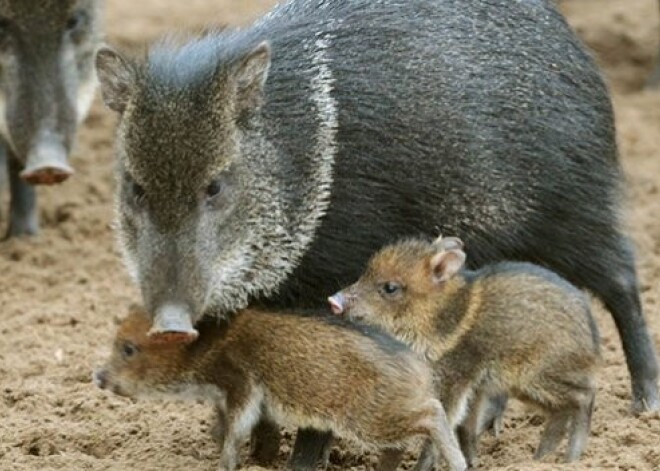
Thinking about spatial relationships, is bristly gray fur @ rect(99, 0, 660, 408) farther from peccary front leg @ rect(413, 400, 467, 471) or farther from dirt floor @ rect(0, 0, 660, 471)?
peccary front leg @ rect(413, 400, 467, 471)

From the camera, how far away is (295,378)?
17.7 ft

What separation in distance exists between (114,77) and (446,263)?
3.89ft

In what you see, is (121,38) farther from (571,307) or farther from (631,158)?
(571,307)

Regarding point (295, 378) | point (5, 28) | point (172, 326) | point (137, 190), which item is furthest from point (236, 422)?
point (5, 28)

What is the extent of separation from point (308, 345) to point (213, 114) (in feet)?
2.50

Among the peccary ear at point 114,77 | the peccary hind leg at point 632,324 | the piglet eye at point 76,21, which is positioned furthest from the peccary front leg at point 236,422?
the piglet eye at point 76,21

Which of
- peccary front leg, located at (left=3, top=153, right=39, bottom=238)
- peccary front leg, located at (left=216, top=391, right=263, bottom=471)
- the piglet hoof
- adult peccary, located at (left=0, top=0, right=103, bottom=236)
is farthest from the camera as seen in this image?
peccary front leg, located at (left=3, top=153, right=39, bottom=238)

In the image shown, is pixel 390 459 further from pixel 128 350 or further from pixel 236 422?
pixel 128 350

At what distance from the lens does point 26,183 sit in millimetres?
8953

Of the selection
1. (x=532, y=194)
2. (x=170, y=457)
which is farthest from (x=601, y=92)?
(x=170, y=457)

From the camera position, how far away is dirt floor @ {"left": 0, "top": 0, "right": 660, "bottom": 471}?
5.92 metres

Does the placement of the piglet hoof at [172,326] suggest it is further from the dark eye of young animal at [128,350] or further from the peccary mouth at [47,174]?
the peccary mouth at [47,174]

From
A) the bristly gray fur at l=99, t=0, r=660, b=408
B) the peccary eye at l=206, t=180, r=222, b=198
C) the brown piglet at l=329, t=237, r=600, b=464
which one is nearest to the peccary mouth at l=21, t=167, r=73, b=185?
the bristly gray fur at l=99, t=0, r=660, b=408

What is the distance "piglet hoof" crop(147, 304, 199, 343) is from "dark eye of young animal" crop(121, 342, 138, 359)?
0.39 metres
